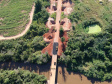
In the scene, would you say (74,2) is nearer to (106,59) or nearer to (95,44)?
(95,44)

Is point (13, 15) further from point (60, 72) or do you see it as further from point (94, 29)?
point (94, 29)

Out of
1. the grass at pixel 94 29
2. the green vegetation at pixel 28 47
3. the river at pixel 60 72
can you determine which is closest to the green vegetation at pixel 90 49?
the grass at pixel 94 29

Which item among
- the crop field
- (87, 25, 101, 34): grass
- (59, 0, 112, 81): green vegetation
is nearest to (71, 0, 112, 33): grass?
(59, 0, 112, 81): green vegetation

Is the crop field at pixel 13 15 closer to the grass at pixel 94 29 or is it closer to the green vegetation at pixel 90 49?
the green vegetation at pixel 90 49

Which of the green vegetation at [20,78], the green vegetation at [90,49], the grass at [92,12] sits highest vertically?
the grass at [92,12]

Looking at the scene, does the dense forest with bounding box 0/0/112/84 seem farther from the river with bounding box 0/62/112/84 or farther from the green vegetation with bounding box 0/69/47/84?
the river with bounding box 0/62/112/84

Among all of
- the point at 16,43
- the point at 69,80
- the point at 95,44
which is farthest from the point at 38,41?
the point at 95,44

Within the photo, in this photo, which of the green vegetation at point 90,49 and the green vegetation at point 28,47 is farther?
the green vegetation at point 28,47

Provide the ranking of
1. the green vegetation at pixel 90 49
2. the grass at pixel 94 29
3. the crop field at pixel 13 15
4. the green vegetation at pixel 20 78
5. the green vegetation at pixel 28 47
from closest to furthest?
the green vegetation at pixel 20 78
the green vegetation at pixel 90 49
the green vegetation at pixel 28 47
the grass at pixel 94 29
the crop field at pixel 13 15

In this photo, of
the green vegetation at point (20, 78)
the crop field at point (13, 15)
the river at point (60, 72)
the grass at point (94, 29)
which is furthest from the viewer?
the crop field at point (13, 15)
